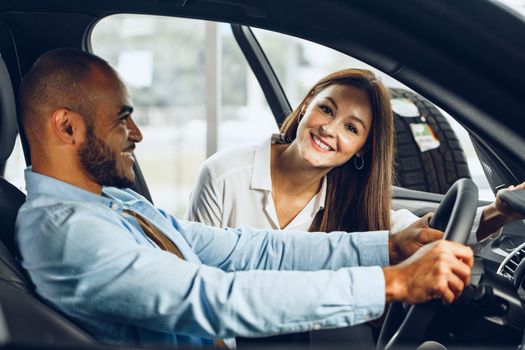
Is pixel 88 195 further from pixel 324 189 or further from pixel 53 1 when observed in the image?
pixel 324 189

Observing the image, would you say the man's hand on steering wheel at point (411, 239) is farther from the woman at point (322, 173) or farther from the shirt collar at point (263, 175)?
the shirt collar at point (263, 175)

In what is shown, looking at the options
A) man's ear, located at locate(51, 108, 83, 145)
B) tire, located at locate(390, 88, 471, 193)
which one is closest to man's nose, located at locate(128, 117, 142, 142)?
man's ear, located at locate(51, 108, 83, 145)

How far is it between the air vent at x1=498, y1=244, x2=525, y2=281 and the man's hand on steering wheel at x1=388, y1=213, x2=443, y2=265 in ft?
0.81

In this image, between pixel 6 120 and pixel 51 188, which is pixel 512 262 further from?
pixel 6 120

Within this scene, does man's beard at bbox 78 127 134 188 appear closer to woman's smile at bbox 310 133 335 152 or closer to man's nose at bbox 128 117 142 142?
man's nose at bbox 128 117 142 142

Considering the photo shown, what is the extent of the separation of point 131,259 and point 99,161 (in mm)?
251

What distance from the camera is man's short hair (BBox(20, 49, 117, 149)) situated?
1.43m

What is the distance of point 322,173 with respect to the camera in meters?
2.32

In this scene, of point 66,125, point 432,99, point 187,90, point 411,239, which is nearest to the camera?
point 432,99

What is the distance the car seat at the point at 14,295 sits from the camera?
3.35ft

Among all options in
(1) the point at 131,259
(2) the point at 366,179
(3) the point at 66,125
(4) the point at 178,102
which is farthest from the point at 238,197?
(4) the point at 178,102

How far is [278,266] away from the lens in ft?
5.58

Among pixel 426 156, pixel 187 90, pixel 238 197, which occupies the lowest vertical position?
pixel 187 90

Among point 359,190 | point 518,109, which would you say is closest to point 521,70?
point 518,109
